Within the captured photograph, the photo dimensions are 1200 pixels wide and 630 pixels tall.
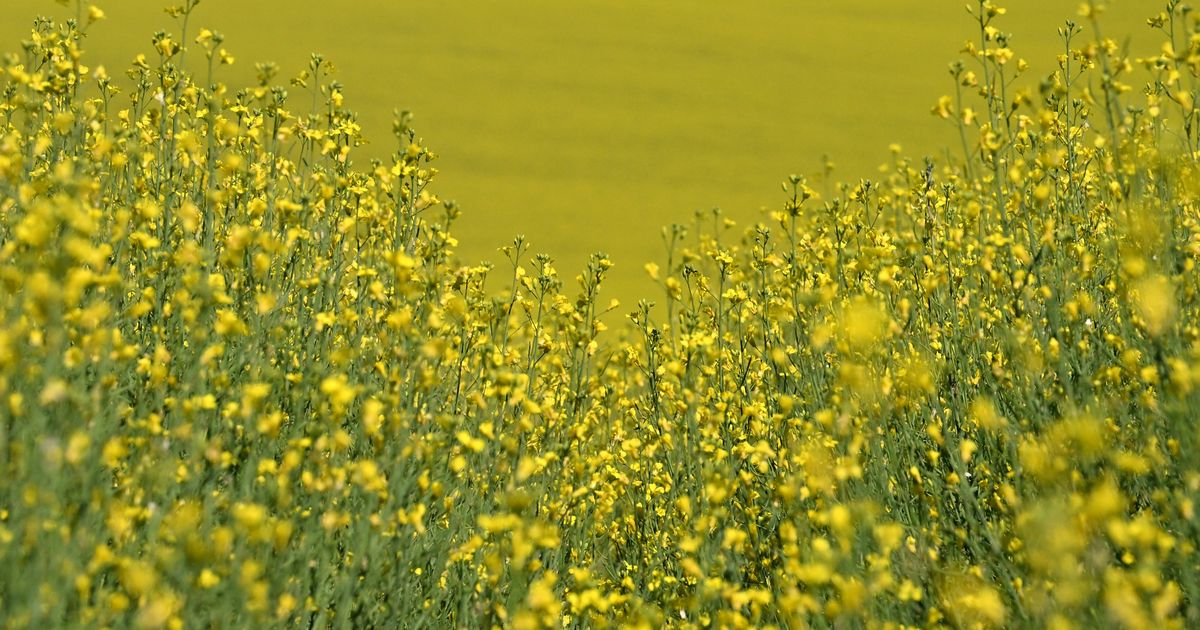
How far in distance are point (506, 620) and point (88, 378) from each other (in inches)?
45.3

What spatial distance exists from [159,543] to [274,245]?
0.71m

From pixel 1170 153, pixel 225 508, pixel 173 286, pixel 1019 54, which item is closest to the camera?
pixel 225 508

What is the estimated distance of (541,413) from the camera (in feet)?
10.8

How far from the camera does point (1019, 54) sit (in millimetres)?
9242

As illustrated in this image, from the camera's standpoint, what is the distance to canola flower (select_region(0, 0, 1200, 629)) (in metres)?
2.01

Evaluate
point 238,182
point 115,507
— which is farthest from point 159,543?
point 238,182

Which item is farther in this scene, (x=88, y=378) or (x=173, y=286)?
(x=173, y=286)

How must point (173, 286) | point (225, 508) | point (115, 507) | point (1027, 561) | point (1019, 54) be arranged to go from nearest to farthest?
point (115, 507), point (1027, 561), point (225, 508), point (173, 286), point (1019, 54)

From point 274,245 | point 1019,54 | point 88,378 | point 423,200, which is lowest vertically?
point 88,378

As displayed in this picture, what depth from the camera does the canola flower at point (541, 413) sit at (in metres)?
2.01

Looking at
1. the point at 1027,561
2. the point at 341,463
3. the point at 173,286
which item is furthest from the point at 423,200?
the point at 1027,561

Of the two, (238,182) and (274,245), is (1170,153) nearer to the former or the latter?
(274,245)

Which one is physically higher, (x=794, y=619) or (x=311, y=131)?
(x=311, y=131)

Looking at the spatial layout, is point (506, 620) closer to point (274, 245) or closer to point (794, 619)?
point (794, 619)
